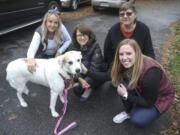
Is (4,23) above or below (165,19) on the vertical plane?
above

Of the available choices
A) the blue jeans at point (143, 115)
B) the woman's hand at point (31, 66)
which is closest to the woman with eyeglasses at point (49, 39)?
the woman's hand at point (31, 66)

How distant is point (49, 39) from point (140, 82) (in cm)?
189

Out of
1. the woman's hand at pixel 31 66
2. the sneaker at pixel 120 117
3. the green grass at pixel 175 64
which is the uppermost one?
the woman's hand at pixel 31 66

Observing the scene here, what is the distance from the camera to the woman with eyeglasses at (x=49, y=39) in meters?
4.45

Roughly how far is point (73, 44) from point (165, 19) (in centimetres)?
838

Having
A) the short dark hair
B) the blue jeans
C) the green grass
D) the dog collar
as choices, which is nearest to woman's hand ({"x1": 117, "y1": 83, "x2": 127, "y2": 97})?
the blue jeans

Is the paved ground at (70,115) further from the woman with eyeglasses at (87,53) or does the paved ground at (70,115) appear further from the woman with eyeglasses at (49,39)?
the woman with eyeglasses at (49,39)

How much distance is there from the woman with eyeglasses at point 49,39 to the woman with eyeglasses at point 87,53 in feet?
1.11

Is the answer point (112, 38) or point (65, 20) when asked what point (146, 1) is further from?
point (112, 38)

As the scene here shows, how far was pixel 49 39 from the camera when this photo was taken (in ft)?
15.5

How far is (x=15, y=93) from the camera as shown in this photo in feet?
15.7

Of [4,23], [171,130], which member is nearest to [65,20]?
[4,23]

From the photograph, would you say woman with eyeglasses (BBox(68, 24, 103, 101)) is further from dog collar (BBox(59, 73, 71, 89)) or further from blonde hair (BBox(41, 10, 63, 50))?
blonde hair (BBox(41, 10, 63, 50))

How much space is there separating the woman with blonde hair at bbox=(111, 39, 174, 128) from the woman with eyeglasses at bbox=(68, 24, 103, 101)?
2.31 feet
